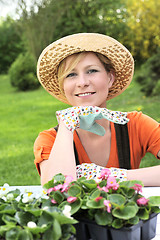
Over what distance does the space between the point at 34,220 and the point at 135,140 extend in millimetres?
1089

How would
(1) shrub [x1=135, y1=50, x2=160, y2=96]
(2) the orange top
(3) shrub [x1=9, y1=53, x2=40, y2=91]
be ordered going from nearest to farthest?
(2) the orange top, (1) shrub [x1=135, y1=50, x2=160, y2=96], (3) shrub [x1=9, y1=53, x2=40, y2=91]

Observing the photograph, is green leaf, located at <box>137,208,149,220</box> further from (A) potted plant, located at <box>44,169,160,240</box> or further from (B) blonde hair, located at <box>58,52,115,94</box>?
(B) blonde hair, located at <box>58,52,115,94</box>

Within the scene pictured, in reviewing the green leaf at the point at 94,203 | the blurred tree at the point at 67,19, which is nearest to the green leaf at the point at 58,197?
the green leaf at the point at 94,203

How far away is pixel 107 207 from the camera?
0.90 meters

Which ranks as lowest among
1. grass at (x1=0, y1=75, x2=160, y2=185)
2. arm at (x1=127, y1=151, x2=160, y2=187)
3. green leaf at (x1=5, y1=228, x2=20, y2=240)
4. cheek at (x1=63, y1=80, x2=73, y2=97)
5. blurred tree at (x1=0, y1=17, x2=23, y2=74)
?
grass at (x1=0, y1=75, x2=160, y2=185)

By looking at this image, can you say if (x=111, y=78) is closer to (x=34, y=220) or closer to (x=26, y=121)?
(x=34, y=220)

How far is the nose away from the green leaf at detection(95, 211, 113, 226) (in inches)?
35.7

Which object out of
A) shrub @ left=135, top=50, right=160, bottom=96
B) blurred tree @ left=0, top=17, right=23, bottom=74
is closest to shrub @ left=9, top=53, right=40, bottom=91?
blurred tree @ left=0, top=17, right=23, bottom=74

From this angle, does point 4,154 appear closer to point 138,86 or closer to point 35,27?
point 138,86

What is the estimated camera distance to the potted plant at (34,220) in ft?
2.67

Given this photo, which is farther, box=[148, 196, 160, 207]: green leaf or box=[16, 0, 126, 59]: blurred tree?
box=[16, 0, 126, 59]: blurred tree

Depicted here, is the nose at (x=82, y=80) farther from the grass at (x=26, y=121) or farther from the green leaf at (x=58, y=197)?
the grass at (x=26, y=121)

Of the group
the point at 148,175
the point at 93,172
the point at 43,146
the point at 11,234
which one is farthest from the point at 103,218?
the point at 43,146

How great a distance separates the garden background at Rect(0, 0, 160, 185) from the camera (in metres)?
6.28
